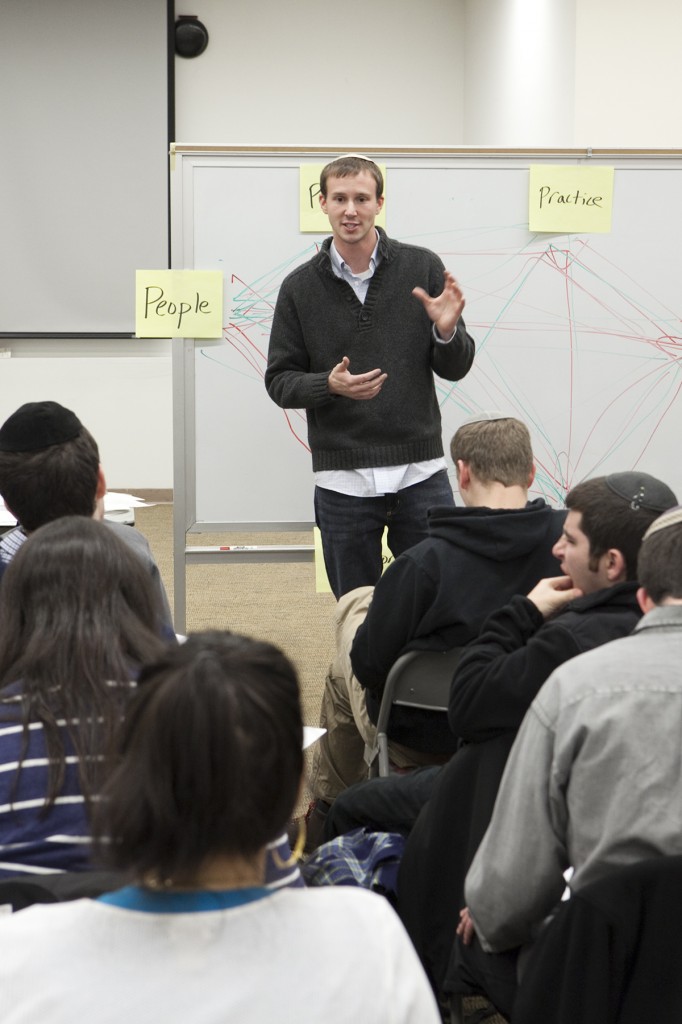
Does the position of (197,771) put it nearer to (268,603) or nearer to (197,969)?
(197,969)

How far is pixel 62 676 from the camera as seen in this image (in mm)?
1182

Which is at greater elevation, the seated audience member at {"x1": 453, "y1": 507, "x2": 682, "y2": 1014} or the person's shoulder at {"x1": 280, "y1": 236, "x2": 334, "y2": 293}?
the person's shoulder at {"x1": 280, "y1": 236, "x2": 334, "y2": 293}

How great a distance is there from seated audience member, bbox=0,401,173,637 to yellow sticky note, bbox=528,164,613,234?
1.87 m

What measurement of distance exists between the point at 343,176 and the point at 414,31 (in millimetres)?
4625

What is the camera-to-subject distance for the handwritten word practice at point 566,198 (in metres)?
3.24

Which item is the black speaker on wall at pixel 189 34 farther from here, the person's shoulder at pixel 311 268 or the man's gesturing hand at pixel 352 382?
the man's gesturing hand at pixel 352 382

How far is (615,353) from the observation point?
334 centimetres

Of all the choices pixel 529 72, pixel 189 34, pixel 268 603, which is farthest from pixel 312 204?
pixel 189 34

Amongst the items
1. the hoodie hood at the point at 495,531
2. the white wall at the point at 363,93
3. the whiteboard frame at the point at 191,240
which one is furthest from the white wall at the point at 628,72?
the hoodie hood at the point at 495,531

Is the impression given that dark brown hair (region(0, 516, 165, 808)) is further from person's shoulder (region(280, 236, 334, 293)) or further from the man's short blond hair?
person's shoulder (region(280, 236, 334, 293))

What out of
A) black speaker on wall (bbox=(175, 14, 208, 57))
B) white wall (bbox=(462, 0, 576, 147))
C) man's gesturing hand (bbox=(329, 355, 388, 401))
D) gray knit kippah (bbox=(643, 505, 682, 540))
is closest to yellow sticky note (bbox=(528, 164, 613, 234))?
man's gesturing hand (bbox=(329, 355, 388, 401))

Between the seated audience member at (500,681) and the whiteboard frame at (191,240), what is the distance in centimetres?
173

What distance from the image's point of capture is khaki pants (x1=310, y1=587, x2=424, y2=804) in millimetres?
2258

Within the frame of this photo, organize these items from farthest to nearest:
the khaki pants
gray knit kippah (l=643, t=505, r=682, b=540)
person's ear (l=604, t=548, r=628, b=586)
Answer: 1. the khaki pants
2. person's ear (l=604, t=548, r=628, b=586)
3. gray knit kippah (l=643, t=505, r=682, b=540)
